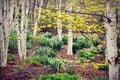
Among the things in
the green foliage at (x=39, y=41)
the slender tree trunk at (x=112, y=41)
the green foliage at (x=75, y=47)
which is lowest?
the green foliage at (x=75, y=47)

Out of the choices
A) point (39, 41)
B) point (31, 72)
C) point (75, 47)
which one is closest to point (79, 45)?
point (75, 47)

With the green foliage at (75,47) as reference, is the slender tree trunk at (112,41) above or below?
above

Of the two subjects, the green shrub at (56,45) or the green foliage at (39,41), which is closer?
the green shrub at (56,45)

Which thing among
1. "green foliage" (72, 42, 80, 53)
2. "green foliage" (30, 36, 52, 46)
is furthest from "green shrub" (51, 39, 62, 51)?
"green foliage" (30, 36, 52, 46)

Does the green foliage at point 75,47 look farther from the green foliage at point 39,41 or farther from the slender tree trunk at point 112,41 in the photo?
the slender tree trunk at point 112,41

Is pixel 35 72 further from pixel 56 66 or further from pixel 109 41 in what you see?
pixel 109 41

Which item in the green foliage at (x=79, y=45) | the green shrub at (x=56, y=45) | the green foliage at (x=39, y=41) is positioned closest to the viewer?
the green shrub at (x=56, y=45)

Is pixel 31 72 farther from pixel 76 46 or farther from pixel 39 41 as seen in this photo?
pixel 39 41

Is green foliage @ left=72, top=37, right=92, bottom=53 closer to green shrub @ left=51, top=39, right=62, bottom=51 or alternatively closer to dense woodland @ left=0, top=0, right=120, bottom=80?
dense woodland @ left=0, top=0, right=120, bottom=80

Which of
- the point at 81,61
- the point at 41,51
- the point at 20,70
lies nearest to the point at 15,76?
the point at 20,70

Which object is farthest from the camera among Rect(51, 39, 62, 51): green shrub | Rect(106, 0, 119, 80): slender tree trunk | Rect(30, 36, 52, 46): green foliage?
Rect(30, 36, 52, 46): green foliage

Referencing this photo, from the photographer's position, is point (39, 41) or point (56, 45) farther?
point (39, 41)

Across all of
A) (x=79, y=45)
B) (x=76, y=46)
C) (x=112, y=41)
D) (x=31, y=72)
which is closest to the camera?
(x=112, y=41)

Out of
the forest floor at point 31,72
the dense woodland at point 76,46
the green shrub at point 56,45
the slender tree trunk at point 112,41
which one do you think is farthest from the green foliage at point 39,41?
the slender tree trunk at point 112,41
